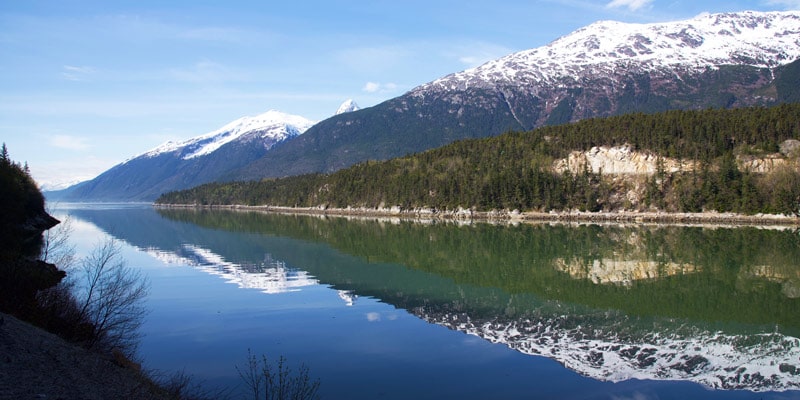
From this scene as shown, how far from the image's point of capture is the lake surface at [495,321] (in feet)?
49.6

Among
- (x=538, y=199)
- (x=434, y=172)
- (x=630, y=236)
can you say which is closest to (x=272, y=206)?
(x=434, y=172)

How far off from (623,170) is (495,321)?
291 ft

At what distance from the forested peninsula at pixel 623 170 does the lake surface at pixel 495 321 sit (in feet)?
144

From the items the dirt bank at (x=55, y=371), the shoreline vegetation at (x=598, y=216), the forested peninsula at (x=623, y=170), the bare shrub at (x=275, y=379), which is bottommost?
the bare shrub at (x=275, y=379)

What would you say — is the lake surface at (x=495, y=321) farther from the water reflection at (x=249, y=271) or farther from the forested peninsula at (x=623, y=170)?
the forested peninsula at (x=623, y=170)

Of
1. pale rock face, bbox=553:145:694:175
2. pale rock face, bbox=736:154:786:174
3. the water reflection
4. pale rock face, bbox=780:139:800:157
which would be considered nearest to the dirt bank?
the water reflection

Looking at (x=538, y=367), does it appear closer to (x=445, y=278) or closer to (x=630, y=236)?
(x=445, y=278)

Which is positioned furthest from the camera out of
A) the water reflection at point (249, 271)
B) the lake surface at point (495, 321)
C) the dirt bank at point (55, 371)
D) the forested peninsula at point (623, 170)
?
the forested peninsula at point (623, 170)

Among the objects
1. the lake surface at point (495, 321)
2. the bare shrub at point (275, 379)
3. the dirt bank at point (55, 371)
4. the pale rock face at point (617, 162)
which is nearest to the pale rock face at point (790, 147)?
the pale rock face at point (617, 162)

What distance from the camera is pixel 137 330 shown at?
806 inches

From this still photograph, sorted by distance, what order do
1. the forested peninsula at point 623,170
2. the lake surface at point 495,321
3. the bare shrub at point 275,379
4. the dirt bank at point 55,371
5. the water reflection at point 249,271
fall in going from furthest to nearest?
the forested peninsula at point 623,170 < the water reflection at point 249,271 < the lake surface at point 495,321 < the bare shrub at point 275,379 < the dirt bank at point 55,371

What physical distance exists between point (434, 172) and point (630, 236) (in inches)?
2664

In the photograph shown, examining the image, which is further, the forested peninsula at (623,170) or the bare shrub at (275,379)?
the forested peninsula at (623,170)

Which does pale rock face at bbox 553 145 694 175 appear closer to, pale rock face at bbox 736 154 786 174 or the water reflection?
pale rock face at bbox 736 154 786 174
